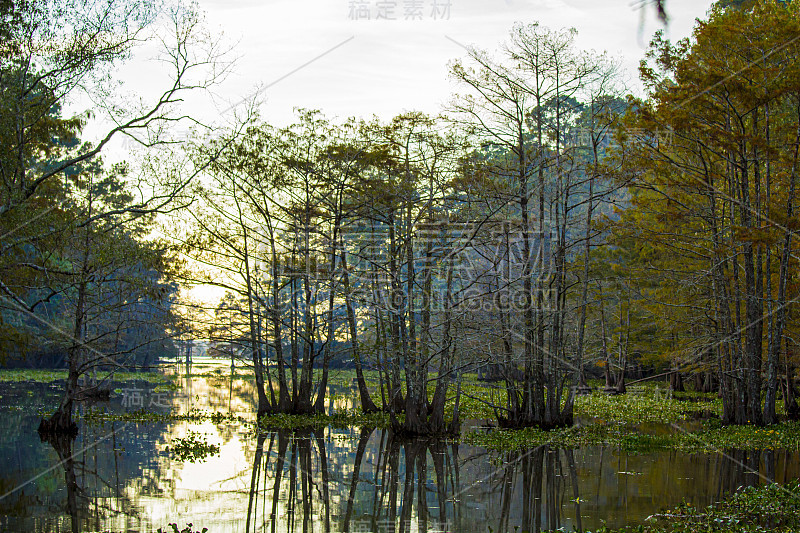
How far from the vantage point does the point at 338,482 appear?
496 inches

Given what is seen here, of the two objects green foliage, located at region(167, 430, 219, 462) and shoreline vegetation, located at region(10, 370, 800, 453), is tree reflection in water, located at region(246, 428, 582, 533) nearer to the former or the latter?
green foliage, located at region(167, 430, 219, 462)

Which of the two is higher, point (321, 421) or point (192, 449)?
point (321, 421)

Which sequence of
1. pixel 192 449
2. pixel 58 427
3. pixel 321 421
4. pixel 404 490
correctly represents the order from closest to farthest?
pixel 404 490 < pixel 192 449 < pixel 58 427 < pixel 321 421

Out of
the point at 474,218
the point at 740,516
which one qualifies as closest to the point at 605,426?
the point at 474,218

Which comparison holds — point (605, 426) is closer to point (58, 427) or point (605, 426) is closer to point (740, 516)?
point (740, 516)

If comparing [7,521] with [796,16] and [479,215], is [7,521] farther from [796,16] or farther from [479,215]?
[796,16]

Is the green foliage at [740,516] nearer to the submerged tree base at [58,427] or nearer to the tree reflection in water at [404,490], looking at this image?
the tree reflection in water at [404,490]

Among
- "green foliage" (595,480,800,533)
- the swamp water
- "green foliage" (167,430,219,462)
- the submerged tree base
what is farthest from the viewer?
the submerged tree base

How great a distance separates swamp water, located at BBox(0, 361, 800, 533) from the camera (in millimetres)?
9633

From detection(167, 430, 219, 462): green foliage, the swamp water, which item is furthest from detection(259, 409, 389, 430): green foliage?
detection(167, 430, 219, 462): green foliage

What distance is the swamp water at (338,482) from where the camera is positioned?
9633mm

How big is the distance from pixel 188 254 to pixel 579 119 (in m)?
13.2

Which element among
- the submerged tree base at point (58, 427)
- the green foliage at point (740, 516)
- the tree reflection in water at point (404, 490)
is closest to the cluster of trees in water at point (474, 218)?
the submerged tree base at point (58, 427)

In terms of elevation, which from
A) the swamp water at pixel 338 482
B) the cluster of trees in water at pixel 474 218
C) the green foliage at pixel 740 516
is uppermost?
the cluster of trees in water at pixel 474 218
